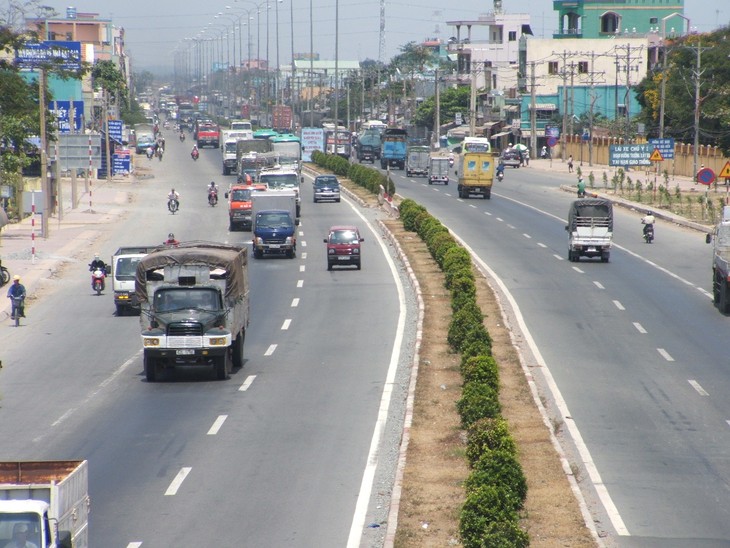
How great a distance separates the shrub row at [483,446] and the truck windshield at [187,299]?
5.88 m

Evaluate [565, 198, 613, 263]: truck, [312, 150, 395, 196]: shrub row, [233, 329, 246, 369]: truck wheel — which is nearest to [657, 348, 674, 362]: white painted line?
[233, 329, 246, 369]: truck wheel

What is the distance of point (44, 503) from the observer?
11906mm

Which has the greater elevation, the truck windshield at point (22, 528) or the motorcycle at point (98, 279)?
the truck windshield at point (22, 528)

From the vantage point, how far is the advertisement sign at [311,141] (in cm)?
12056

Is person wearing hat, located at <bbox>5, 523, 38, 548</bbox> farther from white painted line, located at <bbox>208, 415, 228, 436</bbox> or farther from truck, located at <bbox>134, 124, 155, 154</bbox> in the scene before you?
truck, located at <bbox>134, 124, 155, 154</bbox>

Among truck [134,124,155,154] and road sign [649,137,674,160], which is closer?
road sign [649,137,674,160]

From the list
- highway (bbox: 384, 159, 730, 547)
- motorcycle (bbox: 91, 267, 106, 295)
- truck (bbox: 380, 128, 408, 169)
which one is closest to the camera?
highway (bbox: 384, 159, 730, 547)

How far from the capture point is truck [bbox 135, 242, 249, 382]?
91.9ft

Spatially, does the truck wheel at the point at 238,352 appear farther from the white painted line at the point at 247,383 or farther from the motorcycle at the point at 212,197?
the motorcycle at the point at 212,197

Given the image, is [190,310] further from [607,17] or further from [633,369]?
[607,17]

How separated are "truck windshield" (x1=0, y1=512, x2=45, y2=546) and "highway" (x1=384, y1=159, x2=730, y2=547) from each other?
769cm

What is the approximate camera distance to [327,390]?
89.5 feet

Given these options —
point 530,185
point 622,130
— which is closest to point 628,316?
point 530,185

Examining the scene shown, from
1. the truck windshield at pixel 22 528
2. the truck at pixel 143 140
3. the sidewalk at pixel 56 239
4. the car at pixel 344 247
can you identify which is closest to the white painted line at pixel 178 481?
the truck windshield at pixel 22 528
